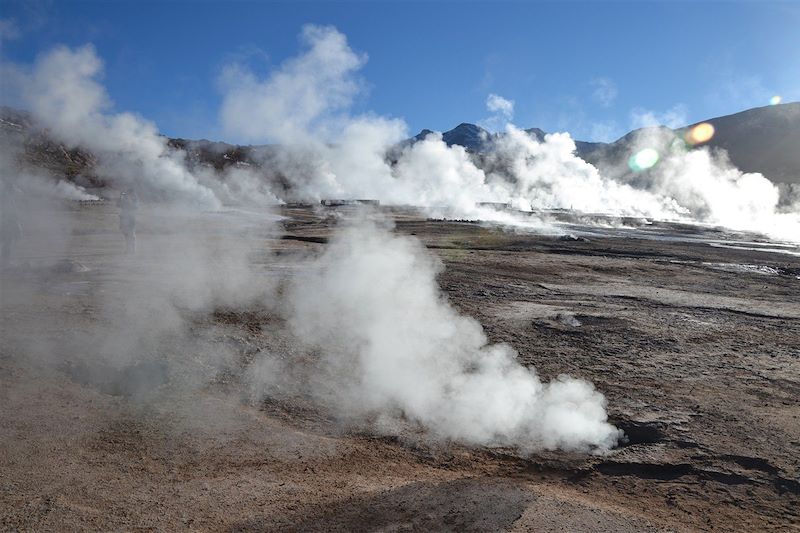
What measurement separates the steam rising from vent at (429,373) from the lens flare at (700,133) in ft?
387

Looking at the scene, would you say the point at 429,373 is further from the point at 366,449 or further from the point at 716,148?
the point at 716,148

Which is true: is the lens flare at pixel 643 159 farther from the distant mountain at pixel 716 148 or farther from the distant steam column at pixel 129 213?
the distant steam column at pixel 129 213

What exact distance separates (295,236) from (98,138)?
767cm

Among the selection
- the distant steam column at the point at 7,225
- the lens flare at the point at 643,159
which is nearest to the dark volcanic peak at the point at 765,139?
the lens flare at the point at 643,159

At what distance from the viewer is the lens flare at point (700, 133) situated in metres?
107

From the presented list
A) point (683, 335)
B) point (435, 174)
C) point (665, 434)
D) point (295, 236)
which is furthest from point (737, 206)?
point (665, 434)

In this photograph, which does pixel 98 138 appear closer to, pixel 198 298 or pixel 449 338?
pixel 198 298

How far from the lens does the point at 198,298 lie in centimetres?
815

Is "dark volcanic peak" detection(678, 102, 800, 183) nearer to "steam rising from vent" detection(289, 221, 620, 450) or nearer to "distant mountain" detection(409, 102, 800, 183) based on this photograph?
"distant mountain" detection(409, 102, 800, 183)

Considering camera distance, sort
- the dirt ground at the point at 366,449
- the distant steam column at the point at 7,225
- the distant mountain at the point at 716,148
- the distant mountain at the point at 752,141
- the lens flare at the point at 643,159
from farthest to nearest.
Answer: the lens flare at the point at 643,159
the distant mountain at the point at 752,141
the distant mountain at the point at 716,148
the distant steam column at the point at 7,225
the dirt ground at the point at 366,449

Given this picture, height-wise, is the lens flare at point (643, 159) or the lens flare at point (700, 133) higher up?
the lens flare at point (700, 133)

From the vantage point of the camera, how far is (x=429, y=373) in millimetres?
5887

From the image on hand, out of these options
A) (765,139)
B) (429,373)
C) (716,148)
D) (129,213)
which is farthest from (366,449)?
(716,148)

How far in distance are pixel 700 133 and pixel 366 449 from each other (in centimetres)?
12975
